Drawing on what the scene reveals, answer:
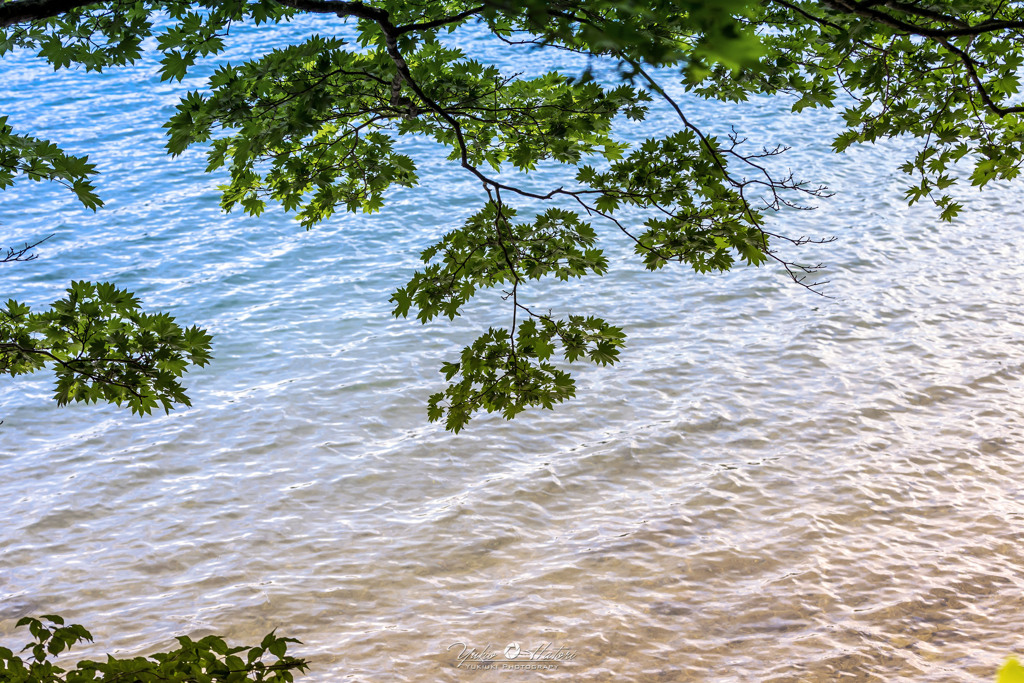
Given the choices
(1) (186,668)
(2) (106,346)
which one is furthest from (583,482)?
(1) (186,668)

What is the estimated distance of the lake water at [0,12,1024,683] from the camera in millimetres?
5383

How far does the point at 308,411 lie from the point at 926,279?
26.0ft

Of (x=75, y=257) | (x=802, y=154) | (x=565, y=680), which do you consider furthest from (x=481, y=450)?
(x=802, y=154)

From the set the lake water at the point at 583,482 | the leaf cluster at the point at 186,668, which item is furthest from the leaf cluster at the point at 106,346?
the lake water at the point at 583,482

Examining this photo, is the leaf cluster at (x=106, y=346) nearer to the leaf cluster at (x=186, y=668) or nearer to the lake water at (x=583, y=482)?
the leaf cluster at (x=186, y=668)

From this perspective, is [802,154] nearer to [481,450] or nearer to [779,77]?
[481,450]

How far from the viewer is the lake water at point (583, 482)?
5383 mm

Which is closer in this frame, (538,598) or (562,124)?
(562,124)

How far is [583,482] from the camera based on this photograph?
23.2 ft

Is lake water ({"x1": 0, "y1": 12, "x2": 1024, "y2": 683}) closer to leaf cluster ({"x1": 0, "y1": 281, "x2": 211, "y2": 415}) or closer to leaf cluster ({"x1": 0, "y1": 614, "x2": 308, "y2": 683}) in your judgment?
leaf cluster ({"x1": 0, "y1": 281, "x2": 211, "y2": 415})

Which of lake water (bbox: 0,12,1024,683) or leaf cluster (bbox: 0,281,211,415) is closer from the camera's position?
leaf cluster (bbox: 0,281,211,415)

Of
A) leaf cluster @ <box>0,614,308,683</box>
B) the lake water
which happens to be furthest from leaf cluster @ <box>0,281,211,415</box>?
the lake water

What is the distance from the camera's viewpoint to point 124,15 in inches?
163

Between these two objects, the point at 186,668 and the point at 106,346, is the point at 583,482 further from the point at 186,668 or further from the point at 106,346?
the point at 186,668
